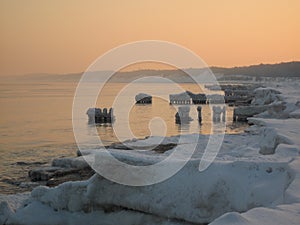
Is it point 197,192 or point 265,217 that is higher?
point 265,217

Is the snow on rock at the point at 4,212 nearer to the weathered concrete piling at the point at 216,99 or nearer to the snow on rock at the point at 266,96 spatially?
the snow on rock at the point at 266,96

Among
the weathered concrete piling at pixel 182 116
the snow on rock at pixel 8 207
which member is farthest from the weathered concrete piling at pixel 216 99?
the snow on rock at pixel 8 207

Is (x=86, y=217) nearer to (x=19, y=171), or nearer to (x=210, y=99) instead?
(x=19, y=171)

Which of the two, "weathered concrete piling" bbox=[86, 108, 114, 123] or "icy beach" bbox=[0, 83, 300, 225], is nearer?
"icy beach" bbox=[0, 83, 300, 225]

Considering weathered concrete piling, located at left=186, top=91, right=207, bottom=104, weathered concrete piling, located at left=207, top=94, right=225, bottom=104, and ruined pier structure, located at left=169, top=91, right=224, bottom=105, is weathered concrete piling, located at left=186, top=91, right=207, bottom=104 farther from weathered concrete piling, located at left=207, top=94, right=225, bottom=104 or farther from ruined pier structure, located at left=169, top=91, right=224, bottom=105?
weathered concrete piling, located at left=207, top=94, right=225, bottom=104

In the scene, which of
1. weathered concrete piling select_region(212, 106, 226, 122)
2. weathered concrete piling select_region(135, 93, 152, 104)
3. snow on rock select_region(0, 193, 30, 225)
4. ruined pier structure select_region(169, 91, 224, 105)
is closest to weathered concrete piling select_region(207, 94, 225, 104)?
ruined pier structure select_region(169, 91, 224, 105)

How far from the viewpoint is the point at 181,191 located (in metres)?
8.48

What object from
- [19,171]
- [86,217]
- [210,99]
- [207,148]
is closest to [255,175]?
[86,217]

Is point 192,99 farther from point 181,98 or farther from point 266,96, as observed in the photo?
point 266,96

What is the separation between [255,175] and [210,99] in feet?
204

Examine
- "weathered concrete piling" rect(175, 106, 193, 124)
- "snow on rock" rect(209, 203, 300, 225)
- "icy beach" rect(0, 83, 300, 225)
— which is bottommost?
"weathered concrete piling" rect(175, 106, 193, 124)

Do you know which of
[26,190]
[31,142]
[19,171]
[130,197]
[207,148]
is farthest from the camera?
[31,142]

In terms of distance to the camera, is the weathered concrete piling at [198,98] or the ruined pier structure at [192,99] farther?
the weathered concrete piling at [198,98]

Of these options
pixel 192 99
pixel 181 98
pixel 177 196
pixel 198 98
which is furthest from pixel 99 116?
pixel 177 196
